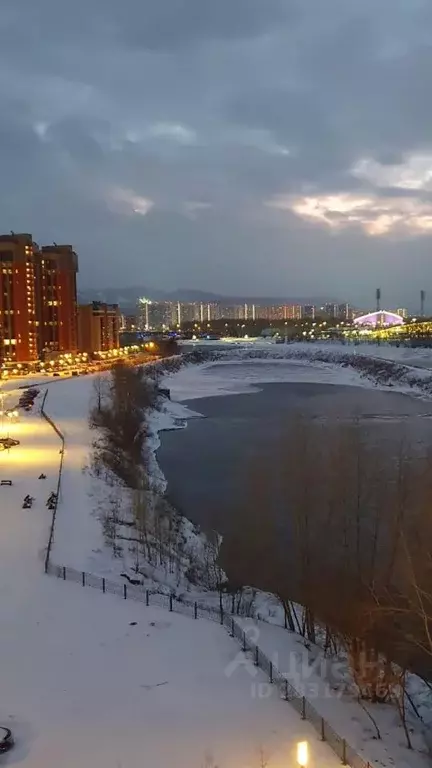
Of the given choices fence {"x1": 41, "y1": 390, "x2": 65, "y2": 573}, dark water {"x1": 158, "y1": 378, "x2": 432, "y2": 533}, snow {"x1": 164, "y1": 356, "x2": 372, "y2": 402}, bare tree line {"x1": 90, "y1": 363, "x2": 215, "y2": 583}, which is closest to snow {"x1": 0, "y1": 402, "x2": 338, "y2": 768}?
fence {"x1": 41, "y1": 390, "x2": 65, "y2": 573}

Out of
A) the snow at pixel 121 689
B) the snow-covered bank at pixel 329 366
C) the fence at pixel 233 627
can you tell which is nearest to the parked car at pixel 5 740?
the snow at pixel 121 689

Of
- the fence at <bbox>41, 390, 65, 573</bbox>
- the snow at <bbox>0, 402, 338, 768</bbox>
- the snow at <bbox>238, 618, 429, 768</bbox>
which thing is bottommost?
the snow at <bbox>238, 618, 429, 768</bbox>

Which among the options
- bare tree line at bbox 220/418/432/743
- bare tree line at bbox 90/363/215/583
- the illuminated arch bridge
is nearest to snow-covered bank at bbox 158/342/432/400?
bare tree line at bbox 90/363/215/583

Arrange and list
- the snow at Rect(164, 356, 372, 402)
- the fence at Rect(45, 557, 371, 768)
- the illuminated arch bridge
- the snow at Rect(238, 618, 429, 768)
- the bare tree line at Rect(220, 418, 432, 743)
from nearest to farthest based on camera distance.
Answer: the fence at Rect(45, 557, 371, 768) < the snow at Rect(238, 618, 429, 768) < the bare tree line at Rect(220, 418, 432, 743) < the snow at Rect(164, 356, 372, 402) < the illuminated arch bridge

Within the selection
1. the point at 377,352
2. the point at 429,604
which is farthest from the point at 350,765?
the point at 377,352

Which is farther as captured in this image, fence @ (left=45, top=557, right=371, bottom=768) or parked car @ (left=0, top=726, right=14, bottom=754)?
fence @ (left=45, top=557, right=371, bottom=768)

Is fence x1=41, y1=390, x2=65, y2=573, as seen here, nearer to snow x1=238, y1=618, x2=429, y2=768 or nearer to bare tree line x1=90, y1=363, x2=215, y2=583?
bare tree line x1=90, y1=363, x2=215, y2=583

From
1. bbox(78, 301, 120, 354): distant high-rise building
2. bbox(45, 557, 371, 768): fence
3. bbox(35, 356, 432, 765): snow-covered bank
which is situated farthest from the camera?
bbox(78, 301, 120, 354): distant high-rise building

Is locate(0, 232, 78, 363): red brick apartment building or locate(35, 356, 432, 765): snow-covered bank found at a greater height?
locate(0, 232, 78, 363): red brick apartment building

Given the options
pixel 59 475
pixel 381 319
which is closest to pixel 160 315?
pixel 381 319
